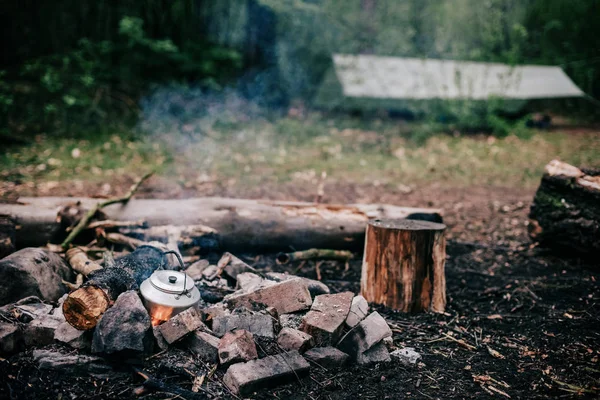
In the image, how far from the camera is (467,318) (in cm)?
324

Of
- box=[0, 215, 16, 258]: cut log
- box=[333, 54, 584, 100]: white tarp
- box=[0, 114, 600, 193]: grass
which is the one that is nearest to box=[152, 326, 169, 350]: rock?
box=[0, 215, 16, 258]: cut log

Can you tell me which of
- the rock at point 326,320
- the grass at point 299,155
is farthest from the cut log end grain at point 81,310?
the grass at point 299,155

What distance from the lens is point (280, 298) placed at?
2.90m

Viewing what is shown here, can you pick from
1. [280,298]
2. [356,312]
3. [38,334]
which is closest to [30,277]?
[38,334]

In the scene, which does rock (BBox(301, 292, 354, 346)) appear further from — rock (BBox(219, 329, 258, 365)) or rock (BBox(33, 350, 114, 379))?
rock (BBox(33, 350, 114, 379))

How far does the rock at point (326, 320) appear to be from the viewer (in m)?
2.62

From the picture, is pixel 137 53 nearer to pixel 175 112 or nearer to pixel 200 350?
pixel 175 112

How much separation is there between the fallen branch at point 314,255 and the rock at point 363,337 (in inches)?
53.7

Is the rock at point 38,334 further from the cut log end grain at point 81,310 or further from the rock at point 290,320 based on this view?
the rock at point 290,320

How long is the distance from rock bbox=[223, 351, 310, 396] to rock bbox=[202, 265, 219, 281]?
112 centimetres

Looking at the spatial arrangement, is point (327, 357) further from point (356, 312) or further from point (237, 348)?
point (237, 348)

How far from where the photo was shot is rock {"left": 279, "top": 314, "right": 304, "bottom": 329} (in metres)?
2.74

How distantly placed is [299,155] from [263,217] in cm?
455

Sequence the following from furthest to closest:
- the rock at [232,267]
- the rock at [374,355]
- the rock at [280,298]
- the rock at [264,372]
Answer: the rock at [232,267] < the rock at [280,298] < the rock at [374,355] < the rock at [264,372]
